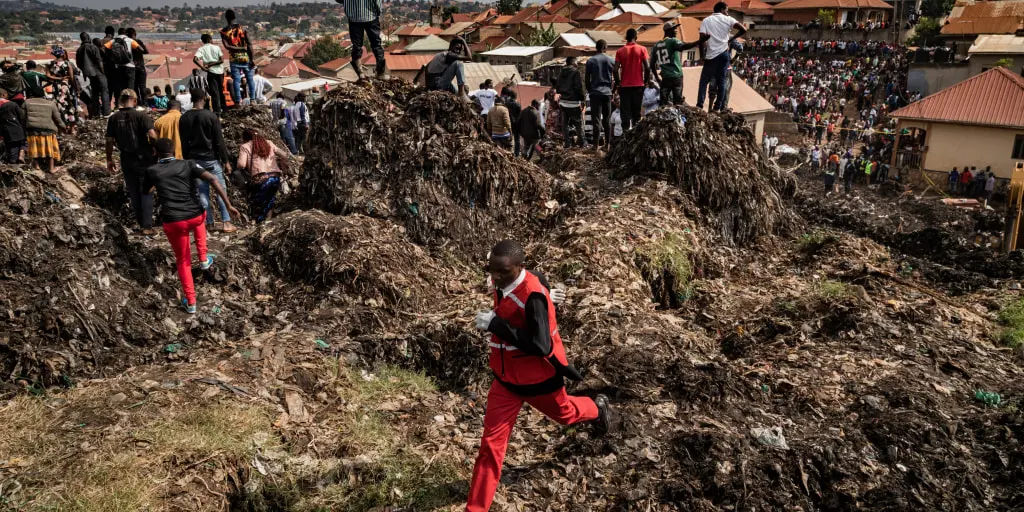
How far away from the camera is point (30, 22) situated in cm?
18525

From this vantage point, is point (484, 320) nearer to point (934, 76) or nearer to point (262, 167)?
point (262, 167)

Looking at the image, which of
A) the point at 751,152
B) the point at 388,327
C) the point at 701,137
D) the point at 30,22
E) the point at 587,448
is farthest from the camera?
the point at 30,22

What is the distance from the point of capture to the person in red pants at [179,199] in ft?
19.0

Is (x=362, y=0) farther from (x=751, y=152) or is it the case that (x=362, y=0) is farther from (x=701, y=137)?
(x=751, y=152)

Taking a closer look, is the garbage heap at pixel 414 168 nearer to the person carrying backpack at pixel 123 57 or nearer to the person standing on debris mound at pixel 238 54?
the person standing on debris mound at pixel 238 54

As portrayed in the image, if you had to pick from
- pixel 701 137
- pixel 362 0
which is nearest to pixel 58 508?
pixel 362 0

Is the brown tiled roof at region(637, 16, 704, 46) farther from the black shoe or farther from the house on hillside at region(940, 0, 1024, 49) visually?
the black shoe

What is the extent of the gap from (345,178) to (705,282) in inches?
186

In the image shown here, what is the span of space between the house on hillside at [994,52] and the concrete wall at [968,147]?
26.6 feet

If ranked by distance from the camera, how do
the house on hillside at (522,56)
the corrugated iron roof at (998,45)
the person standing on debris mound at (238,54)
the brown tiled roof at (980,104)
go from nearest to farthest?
1. the person standing on debris mound at (238,54)
2. the brown tiled roof at (980,104)
3. the corrugated iron roof at (998,45)
4. the house on hillside at (522,56)

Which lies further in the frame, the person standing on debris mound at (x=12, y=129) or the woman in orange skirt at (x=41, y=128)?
the woman in orange skirt at (x=41, y=128)

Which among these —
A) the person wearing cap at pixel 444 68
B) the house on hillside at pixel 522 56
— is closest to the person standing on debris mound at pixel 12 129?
the person wearing cap at pixel 444 68

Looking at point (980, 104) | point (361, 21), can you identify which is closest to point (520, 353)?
point (361, 21)

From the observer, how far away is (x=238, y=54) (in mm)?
9812
